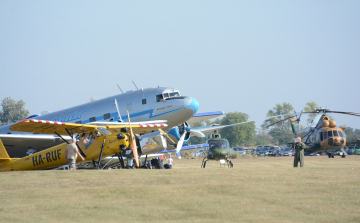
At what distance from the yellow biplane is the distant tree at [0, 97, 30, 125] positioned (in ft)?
324

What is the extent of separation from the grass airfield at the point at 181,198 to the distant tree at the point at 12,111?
107 metres

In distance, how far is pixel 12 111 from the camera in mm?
114438

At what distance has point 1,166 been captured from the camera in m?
20.7

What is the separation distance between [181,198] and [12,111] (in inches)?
4470

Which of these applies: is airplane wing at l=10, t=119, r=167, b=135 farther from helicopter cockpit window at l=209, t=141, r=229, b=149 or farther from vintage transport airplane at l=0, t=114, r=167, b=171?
helicopter cockpit window at l=209, t=141, r=229, b=149

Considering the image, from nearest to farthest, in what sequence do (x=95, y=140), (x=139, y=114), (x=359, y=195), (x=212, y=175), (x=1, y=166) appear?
1. (x=359, y=195)
2. (x=212, y=175)
3. (x=95, y=140)
4. (x=1, y=166)
5. (x=139, y=114)

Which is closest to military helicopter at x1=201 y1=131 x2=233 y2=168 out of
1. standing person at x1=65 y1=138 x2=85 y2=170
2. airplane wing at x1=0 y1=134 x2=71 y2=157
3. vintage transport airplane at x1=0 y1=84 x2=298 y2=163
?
vintage transport airplane at x1=0 y1=84 x2=298 y2=163

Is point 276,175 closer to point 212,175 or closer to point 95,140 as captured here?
point 212,175

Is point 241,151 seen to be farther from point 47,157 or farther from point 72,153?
point 72,153

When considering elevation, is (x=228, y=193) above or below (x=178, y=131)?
below

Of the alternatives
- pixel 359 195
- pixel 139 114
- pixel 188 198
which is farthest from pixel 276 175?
pixel 139 114

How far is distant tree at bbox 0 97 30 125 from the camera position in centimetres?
11362

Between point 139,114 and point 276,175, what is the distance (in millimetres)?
13325

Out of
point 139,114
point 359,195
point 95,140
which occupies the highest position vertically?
point 139,114
